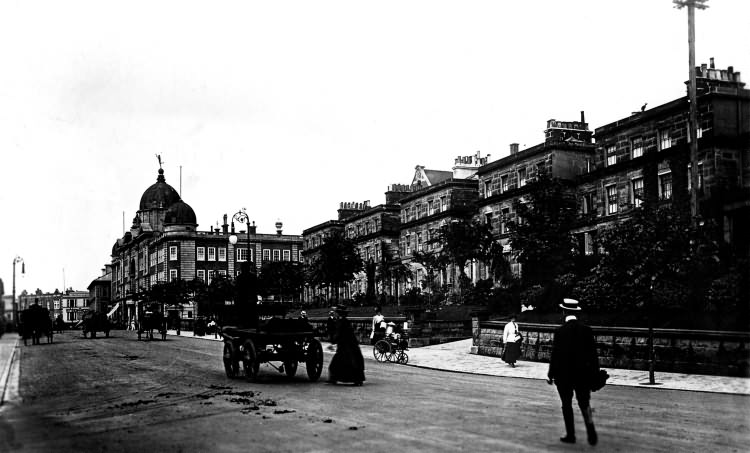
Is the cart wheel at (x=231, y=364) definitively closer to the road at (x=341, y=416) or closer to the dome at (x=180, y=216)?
the road at (x=341, y=416)

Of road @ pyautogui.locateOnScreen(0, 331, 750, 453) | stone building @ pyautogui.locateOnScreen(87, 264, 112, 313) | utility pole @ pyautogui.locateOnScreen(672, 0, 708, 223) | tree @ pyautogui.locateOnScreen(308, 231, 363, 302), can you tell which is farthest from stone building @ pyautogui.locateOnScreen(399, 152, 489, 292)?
stone building @ pyautogui.locateOnScreen(87, 264, 112, 313)

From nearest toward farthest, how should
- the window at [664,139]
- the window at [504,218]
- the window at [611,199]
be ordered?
1. the window at [664,139]
2. the window at [611,199]
3. the window at [504,218]

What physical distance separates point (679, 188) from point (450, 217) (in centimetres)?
2562

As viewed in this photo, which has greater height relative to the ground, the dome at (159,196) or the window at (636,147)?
the dome at (159,196)

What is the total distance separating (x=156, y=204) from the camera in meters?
119

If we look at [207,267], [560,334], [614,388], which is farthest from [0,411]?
[207,267]

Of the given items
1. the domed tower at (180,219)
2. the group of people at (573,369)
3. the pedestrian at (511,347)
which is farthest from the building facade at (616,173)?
the domed tower at (180,219)

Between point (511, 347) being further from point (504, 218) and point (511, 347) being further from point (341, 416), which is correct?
point (504, 218)

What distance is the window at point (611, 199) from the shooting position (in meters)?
47.4

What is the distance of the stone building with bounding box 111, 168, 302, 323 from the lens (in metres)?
101

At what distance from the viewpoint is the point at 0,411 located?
1248 centimetres

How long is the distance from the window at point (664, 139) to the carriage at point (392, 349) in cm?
2411

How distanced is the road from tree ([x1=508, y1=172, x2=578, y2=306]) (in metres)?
23.3

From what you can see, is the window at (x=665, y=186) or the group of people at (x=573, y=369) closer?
the group of people at (x=573, y=369)
